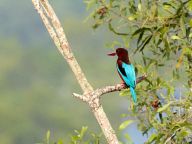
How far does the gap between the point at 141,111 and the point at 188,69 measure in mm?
416

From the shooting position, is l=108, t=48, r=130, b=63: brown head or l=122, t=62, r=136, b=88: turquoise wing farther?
l=108, t=48, r=130, b=63: brown head

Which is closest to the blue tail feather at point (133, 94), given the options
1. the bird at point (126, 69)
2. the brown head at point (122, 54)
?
the bird at point (126, 69)

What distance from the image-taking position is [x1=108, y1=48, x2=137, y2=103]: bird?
4977mm

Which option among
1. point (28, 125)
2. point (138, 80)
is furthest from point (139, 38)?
point (28, 125)

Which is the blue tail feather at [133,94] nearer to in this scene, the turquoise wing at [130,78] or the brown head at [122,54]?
the turquoise wing at [130,78]

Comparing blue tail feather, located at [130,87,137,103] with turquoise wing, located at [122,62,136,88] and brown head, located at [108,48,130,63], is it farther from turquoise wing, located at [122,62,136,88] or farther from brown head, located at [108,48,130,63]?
brown head, located at [108,48,130,63]

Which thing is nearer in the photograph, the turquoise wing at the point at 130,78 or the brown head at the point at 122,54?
the turquoise wing at the point at 130,78

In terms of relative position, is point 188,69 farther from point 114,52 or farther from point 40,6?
point 40,6

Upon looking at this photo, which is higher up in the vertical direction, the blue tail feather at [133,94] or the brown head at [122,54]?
the brown head at [122,54]

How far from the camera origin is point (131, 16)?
5461 mm

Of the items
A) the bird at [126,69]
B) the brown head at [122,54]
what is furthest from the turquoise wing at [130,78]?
A: the brown head at [122,54]

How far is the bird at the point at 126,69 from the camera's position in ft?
16.3

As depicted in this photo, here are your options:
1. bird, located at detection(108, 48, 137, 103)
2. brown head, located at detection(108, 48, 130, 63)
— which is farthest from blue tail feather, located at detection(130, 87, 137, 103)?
brown head, located at detection(108, 48, 130, 63)

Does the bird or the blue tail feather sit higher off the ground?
the bird
